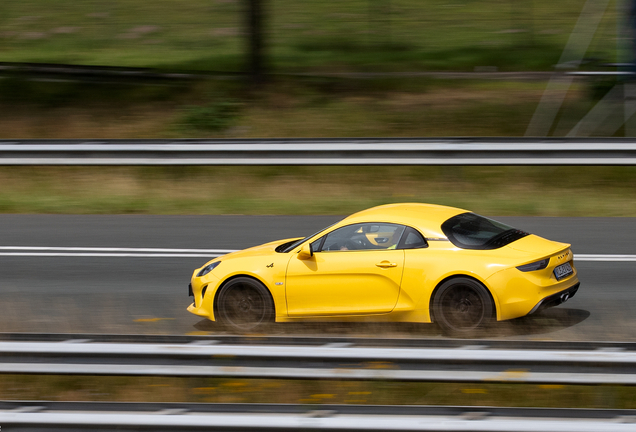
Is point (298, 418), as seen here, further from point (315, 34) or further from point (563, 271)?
point (315, 34)

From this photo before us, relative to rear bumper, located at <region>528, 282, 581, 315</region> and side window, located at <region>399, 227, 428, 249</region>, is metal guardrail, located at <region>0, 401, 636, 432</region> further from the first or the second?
side window, located at <region>399, 227, 428, 249</region>

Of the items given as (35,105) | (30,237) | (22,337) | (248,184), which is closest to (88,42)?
(35,105)

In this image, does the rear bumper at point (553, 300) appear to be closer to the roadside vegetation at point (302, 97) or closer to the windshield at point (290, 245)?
the windshield at point (290, 245)

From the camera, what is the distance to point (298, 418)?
4.37 m

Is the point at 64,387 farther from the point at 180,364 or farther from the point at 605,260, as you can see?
the point at 605,260

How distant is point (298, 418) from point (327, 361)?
1.59ft

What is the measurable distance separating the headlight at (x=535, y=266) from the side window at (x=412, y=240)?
0.86m

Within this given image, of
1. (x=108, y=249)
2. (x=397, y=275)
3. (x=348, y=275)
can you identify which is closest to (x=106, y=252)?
(x=108, y=249)

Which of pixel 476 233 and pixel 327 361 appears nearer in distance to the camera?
pixel 327 361

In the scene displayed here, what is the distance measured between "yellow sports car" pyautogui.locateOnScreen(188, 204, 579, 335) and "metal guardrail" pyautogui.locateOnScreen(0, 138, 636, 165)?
16.3 feet

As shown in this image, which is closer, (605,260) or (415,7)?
(605,260)

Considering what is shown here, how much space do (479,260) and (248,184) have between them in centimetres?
764

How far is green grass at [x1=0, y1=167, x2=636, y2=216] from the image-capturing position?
1244 centimetres

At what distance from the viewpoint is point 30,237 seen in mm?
11172
